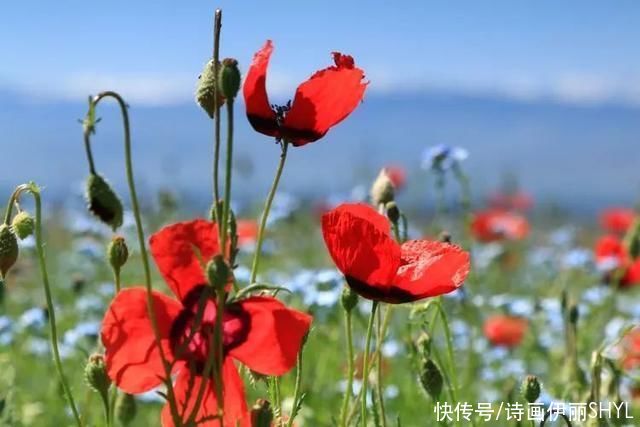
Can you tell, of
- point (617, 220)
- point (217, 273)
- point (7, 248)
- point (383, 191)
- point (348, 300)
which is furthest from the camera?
point (617, 220)

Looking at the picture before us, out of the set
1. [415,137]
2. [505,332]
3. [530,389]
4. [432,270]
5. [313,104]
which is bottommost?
[505,332]

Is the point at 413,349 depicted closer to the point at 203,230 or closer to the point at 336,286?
the point at 203,230

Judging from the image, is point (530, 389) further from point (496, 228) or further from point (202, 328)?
point (496, 228)

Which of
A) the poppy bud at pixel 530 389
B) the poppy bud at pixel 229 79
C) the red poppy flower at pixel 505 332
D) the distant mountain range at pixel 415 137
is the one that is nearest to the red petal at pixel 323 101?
the poppy bud at pixel 229 79

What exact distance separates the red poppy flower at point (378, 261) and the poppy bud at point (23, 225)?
0.28 metres

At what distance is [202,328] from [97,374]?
0.63 ft

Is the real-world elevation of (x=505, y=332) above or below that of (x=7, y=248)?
below

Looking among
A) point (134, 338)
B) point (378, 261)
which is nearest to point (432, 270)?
point (378, 261)

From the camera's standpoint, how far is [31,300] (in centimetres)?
374

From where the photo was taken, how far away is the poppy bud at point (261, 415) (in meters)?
1.01

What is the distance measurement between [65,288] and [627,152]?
10588 cm

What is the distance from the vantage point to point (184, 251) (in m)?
0.98

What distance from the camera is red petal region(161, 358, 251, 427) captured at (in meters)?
1.01

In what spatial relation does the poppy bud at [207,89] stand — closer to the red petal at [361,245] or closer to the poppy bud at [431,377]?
the red petal at [361,245]
